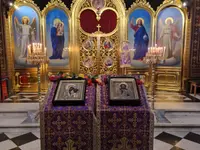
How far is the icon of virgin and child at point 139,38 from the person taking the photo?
6414 mm

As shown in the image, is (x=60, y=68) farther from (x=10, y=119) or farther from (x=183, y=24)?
(x=183, y=24)

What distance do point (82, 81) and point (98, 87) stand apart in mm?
225

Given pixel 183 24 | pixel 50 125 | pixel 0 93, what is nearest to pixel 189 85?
pixel 183 24

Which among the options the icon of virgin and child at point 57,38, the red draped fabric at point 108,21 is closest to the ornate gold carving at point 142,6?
the red draped fabric at point 108,21

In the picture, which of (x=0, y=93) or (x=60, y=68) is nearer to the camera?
(x=0, y=93)

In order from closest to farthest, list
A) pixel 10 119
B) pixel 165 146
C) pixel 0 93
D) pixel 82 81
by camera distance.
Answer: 1. pixel 82 81
2. pixel 165 146
3. pixel 10 119
4. pixel 0 93

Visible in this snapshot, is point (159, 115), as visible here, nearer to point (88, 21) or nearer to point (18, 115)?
point (18, 115)

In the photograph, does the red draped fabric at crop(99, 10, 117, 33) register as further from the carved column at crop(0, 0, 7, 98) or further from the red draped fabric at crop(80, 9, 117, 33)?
the carved column at crop(0, 0, 7, 98)

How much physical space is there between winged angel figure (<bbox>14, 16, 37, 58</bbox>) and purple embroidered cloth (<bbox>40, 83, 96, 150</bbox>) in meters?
4.69

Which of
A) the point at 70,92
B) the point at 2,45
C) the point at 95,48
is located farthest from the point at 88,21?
the point at 70,92

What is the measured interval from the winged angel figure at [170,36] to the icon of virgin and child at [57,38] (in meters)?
3.27

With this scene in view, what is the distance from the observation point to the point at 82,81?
8.11 ft

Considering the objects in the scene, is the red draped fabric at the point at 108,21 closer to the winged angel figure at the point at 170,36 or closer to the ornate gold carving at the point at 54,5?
the ornate gold carving at the point at 54,5

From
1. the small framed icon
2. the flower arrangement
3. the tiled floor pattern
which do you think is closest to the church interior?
the tiled floor pattern
